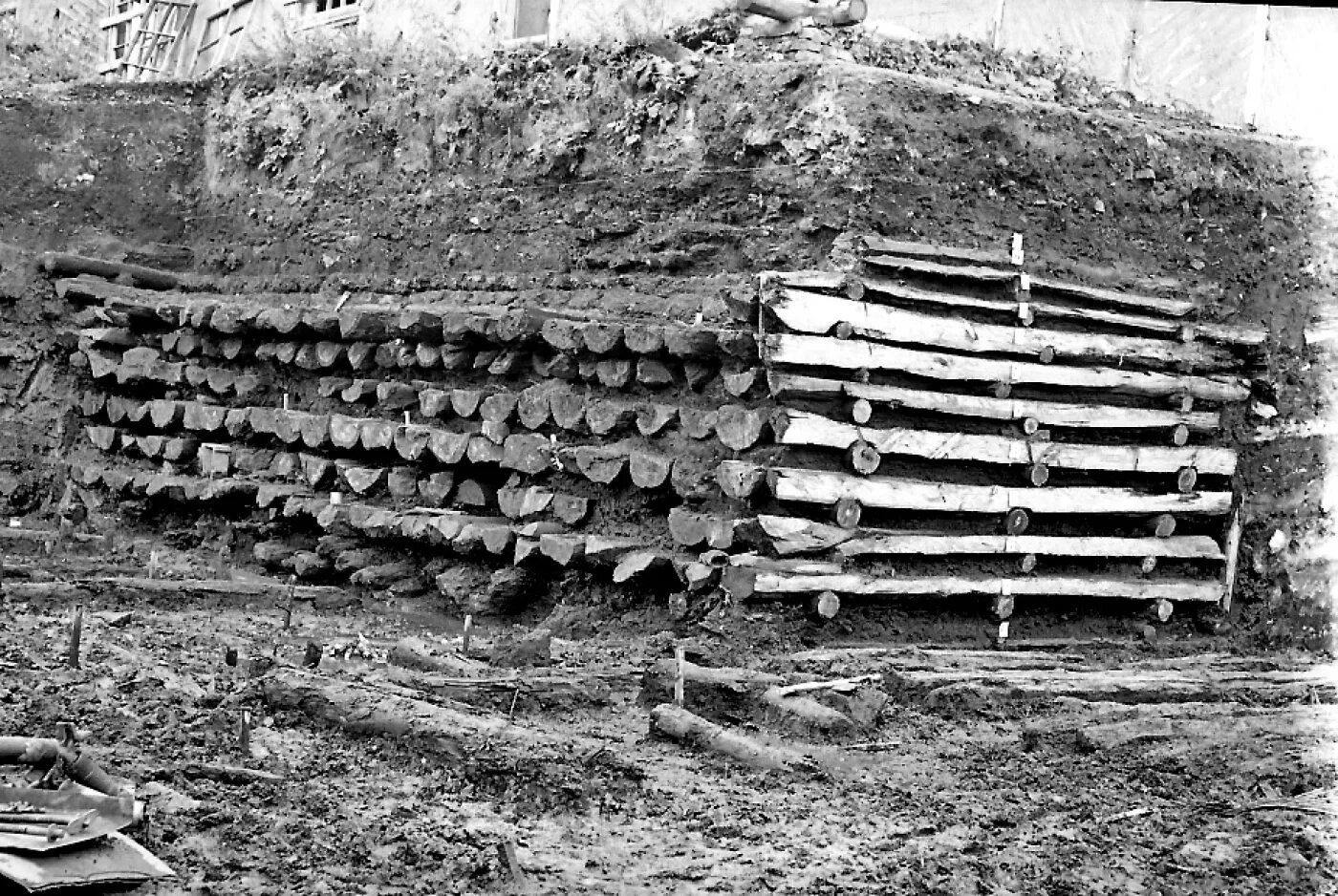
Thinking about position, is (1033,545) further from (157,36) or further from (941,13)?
(157,36)

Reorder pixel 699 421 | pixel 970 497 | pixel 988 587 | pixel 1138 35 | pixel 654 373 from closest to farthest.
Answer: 1. pixel 699 421
2. pixel 970 497
3. pixel 988 587
4. pixel 654 373
5. pixel 1138 35

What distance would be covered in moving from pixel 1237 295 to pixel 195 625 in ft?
25.6

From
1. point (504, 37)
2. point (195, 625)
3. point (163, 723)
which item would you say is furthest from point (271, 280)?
point (163, 723)

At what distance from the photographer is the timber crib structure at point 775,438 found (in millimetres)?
8766

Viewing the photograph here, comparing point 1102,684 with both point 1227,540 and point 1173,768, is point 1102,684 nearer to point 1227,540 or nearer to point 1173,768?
point 1173,768

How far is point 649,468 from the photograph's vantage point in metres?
9.20

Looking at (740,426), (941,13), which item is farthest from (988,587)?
(941,13)

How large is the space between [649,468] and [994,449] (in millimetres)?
2160

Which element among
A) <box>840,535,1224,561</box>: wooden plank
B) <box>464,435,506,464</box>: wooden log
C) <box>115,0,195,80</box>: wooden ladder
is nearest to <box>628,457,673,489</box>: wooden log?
<box>840,535,1224,561</box>: wooden plank

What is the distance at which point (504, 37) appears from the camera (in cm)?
1479

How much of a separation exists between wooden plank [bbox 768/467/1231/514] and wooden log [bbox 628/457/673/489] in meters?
0.85

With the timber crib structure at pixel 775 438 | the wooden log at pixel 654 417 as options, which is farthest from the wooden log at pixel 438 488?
the wooden log at pixel 654 417

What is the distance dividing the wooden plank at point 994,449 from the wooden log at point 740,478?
235 mm

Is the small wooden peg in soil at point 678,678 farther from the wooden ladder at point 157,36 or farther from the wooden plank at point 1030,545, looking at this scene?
the wooden ladder at point 157,36
